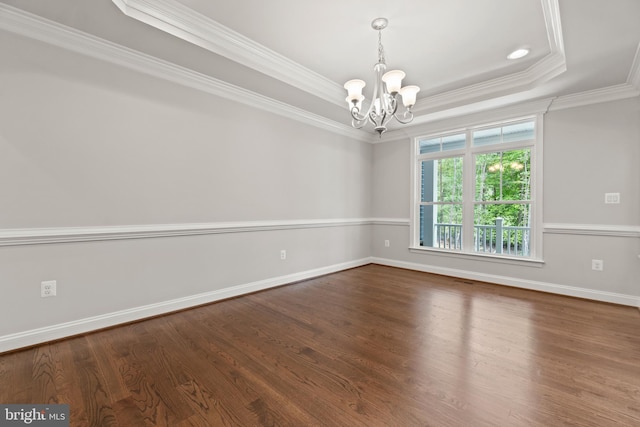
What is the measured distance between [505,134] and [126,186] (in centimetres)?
480

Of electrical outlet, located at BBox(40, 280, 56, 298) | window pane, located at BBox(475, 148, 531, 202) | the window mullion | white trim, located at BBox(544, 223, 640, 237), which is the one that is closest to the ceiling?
window pane, located at BBox(475, 148, 531, 202)

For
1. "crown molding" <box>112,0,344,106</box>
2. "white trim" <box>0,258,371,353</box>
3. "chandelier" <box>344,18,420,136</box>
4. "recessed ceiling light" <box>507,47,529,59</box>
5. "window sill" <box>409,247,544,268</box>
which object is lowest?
"white trim" <box>0,258,371,353</box>

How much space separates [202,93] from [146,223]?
1508 mm

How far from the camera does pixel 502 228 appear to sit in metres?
4.48

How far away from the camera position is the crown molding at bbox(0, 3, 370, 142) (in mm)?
2082

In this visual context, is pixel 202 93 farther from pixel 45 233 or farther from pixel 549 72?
pixel 549 72

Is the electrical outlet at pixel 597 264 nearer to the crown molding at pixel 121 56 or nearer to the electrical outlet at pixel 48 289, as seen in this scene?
the crown molding at pixel 121 56

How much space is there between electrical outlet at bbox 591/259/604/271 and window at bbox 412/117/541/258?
533mm

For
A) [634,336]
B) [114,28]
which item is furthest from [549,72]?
[114,28]

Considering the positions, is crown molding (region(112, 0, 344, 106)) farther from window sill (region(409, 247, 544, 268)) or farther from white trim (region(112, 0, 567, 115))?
window sill (region(409, 247, 544, 268))

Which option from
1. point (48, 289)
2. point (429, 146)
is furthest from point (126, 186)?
point (429, 146)

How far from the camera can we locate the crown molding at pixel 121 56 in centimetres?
208

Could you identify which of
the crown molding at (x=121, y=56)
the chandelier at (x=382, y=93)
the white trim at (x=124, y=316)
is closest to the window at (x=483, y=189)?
the chandelier at (x=382, y=93)

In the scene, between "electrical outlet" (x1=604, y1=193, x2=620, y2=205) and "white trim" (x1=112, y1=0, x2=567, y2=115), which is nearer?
"white trim" (x1=112, y1=0, x2=567, y2=115)
